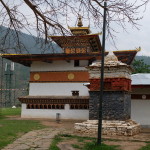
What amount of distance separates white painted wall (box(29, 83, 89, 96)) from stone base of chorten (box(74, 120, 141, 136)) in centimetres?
1055

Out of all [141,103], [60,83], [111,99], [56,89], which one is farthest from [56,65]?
[111,99]

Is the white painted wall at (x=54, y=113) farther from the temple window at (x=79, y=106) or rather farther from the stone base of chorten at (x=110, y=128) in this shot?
the stone base of chorten at (x=110, y=128)

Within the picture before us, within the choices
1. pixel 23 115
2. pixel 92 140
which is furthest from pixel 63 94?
pixel 92 140

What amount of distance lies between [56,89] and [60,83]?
1.86ft

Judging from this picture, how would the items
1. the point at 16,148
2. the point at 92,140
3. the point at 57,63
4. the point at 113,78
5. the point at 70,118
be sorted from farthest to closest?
the point at 57,63 → the point at 70,118 → the point at 113,78 → the point at 92,140 → the point at 16,148

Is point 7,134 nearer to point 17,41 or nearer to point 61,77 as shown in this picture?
point 17,41

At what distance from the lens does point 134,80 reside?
15.4 meters

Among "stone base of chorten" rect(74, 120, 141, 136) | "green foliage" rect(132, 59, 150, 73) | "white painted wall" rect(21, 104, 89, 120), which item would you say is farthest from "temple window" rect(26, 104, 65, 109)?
"green foliage" rect(132, 59, 150, 73)

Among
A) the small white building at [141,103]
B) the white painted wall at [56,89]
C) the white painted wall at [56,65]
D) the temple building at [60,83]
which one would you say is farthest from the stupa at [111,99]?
the white painted wall at [56,65]

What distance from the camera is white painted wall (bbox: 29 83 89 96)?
873 inches

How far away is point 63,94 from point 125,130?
1184cm

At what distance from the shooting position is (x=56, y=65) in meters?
22.8

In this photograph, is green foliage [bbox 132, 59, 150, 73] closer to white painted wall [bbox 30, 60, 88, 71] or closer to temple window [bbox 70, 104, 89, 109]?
white painted wall [bbox 30, 60, 88, 71]

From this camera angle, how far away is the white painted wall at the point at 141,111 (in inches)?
602
